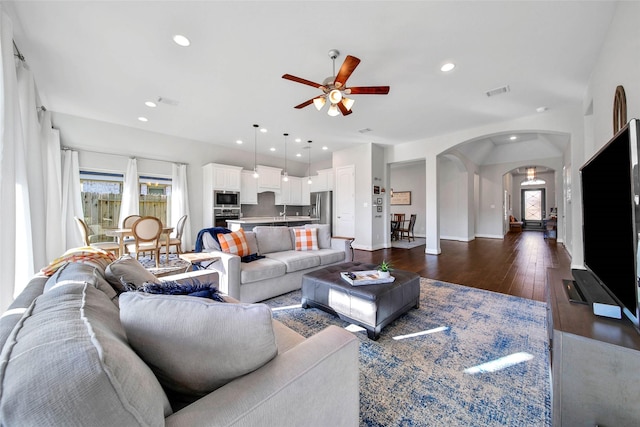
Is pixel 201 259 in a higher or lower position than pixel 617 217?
lower

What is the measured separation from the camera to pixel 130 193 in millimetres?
5285

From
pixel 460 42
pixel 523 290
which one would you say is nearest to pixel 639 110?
pixel 460 42

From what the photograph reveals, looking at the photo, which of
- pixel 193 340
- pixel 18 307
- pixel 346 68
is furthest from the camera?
pixel 346 68

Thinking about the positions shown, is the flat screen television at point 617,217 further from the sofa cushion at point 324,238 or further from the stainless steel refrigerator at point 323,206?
the stainless steel refrigerator at point 323,206

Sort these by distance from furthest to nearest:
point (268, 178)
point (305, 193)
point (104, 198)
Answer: point (305, 193) < point (268, 178) < point (104, 198)

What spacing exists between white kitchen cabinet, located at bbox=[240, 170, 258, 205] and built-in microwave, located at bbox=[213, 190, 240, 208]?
25cm

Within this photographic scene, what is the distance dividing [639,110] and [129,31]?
4390mm

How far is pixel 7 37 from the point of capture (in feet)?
6.48

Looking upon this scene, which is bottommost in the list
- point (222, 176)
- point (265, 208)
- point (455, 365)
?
point (455, 365)

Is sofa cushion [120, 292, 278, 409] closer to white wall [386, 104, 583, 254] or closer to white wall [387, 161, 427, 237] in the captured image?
white wall [386, 104, 583, 254]

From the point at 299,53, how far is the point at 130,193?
4.88 meters

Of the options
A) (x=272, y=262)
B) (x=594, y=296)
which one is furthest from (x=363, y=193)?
(x=594, y=296)

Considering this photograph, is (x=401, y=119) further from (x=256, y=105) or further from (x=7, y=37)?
(x=7, y=37)

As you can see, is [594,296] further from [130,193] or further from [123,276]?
[130,193]
